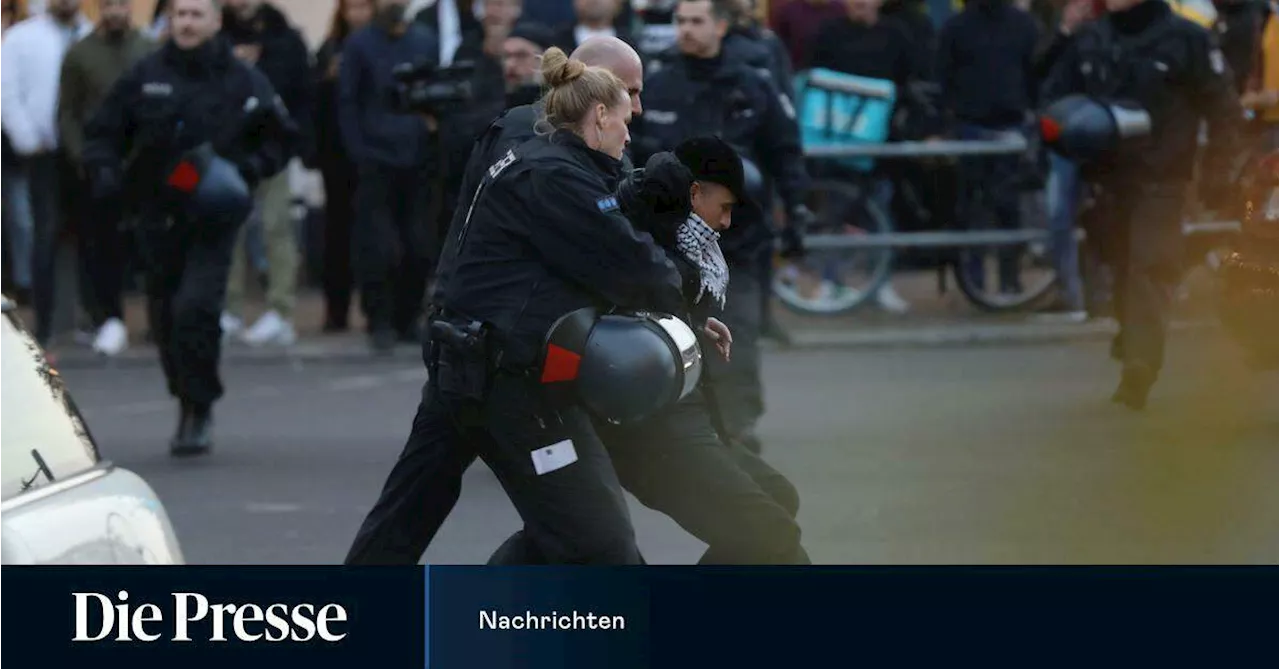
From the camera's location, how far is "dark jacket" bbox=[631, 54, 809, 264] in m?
9.57

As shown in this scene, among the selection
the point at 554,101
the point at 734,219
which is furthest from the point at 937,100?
the point at 554,101

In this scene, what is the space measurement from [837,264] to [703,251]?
8.98m

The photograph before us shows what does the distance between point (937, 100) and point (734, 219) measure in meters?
6.72

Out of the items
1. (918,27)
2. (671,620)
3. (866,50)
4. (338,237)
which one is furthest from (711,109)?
(918,27)

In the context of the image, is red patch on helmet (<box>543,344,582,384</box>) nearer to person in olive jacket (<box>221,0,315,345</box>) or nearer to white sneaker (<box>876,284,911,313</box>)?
person in olive jacket (<box>221,0,315,345</box>)

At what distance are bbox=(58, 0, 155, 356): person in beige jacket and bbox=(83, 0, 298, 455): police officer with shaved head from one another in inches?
148

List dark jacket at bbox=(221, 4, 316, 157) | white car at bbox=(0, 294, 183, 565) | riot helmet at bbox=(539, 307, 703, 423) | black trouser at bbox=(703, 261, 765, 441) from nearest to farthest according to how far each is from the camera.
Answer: white car at bbox=(0, 294, 183, 565), riot helmet at bbox=(539, 307, 703, 423), black trouser at bbox=(703, 261, 765, 441), dark jacket at bbox=(221, 4, 316, 157)

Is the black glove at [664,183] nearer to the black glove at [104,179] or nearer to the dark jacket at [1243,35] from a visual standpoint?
the black glove at [104,179]

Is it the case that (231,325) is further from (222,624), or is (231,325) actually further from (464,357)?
(222,624)

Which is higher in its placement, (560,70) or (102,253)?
(560,70)

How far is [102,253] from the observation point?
14711mm

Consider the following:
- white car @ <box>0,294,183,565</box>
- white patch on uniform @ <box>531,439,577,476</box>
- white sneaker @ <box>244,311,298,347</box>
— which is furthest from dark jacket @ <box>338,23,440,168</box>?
white car @ <box>0,294,183,565</box>

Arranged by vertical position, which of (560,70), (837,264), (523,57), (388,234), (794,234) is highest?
(560,70)

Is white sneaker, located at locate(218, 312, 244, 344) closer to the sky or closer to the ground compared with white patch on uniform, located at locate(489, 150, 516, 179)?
closer to the ground
